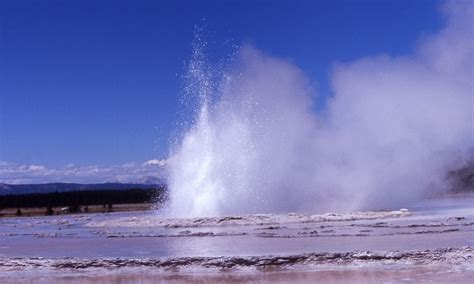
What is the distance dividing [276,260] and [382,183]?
23730 millimetres

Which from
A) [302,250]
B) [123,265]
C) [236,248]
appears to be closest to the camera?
[123,265]

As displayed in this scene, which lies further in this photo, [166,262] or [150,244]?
[150,244]

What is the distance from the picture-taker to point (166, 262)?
1588 cm

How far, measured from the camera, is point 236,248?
60.5ft

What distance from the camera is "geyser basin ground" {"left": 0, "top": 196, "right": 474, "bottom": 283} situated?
13.5 metres

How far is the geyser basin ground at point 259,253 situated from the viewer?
13.5 meters

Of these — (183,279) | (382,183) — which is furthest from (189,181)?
(183,279)

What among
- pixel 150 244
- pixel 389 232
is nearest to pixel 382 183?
pixel 389 232

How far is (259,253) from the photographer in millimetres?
16750

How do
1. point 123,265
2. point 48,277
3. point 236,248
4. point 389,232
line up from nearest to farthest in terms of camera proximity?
point 48,277 → point 123,265 → point 236,248 → point 389,232

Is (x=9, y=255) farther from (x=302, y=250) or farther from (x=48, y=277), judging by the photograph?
(x=302, y=250)

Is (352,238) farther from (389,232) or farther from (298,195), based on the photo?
(298,195)

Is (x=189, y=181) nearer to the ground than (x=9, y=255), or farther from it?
farther from it

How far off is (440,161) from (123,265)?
3763 centimetres
